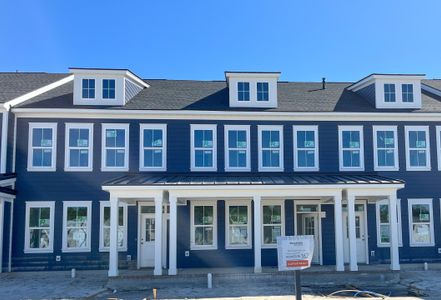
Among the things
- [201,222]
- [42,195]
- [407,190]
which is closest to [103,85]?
[42,195]

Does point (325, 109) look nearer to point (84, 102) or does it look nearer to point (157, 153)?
point (157, 153)

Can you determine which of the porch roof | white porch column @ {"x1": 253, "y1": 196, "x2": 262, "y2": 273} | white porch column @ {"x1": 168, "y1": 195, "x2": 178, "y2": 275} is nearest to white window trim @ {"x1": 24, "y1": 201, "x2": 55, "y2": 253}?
the porch roof

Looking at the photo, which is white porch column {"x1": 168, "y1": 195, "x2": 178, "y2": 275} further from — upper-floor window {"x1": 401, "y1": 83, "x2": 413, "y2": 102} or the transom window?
upper-floor window {"x1": 401, "y1": 83, "x2": 413, "y2": 102}

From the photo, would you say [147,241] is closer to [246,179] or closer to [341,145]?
[246,179]

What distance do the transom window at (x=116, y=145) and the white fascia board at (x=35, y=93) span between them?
3438 millimetres

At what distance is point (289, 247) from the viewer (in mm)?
9547

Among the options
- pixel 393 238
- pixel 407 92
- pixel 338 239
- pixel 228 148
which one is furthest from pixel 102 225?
pixel 407 92

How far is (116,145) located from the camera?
18391 millimetres

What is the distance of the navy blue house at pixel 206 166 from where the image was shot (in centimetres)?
1772

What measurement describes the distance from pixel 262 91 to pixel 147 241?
778cm

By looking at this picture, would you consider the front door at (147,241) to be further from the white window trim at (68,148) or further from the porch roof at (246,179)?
the white window trim at (68,148)

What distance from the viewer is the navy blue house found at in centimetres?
1772

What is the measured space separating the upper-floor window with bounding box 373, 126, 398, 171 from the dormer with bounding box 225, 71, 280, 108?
4.52 meters

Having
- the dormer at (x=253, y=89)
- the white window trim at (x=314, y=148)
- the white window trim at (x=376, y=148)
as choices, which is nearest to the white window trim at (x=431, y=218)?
the white window trim at (x=376, y=148)
